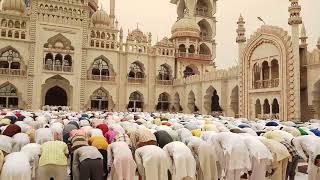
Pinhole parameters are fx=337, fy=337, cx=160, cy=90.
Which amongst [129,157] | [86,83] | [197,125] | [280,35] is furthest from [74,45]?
[129,157]

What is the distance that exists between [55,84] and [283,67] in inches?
912

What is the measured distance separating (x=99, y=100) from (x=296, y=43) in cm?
2196

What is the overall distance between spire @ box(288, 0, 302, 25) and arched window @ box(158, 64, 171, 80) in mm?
19238

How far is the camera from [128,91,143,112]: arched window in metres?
38.1

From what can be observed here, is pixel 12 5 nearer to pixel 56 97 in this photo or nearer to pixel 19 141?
pixel 56 97

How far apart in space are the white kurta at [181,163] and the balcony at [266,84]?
17.8 meters

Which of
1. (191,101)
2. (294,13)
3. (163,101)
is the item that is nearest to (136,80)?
(163,101)

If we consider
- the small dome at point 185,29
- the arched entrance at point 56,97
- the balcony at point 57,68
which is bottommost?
the arched entrance at point 56,97

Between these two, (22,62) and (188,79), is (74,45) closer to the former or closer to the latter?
(22,62)

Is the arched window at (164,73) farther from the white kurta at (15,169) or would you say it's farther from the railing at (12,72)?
the white kurta at (15,169)

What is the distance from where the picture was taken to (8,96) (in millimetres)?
33062

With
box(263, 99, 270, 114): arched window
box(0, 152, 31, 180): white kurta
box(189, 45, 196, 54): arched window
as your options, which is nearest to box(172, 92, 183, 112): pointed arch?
box(189, 45, 196, 54): arched window

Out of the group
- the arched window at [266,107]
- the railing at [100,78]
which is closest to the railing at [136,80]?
the railing at [100,78]

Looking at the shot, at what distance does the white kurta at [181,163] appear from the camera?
6957mm
